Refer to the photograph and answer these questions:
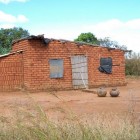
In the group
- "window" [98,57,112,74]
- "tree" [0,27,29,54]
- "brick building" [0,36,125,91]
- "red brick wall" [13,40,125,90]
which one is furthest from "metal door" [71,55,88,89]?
"tree" [0,27,29,54]

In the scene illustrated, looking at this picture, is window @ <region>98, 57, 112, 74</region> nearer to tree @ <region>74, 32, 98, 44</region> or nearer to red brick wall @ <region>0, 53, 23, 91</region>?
red brick wall @ <region>0, 53, 23, 91</region>

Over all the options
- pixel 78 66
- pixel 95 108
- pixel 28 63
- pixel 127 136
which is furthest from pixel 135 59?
pixel 127 136

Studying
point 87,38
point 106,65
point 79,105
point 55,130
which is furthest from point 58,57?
point 87,38

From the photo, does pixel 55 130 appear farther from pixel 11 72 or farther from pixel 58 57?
pixel 58 57

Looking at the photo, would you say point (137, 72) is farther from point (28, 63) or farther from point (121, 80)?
point (28, 63)

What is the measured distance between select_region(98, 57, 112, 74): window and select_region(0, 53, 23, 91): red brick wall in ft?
14.9

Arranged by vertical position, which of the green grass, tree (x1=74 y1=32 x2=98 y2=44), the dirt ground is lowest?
the dirt ground

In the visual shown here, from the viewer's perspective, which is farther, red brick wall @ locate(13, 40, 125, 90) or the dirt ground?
red brick wall @ locate(13, 40, 125, 90)

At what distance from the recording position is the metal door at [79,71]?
69.8 feet

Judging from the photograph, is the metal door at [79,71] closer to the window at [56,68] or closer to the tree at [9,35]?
the window at [56,68]

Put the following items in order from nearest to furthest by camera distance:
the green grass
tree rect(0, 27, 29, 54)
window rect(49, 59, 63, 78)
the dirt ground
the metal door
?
the green grass → the dirt ground → window rect(49, 59, 63, 78) → the metal door → tree rect(0, 27, 29, 54)

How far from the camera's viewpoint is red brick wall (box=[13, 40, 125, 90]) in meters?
20.0

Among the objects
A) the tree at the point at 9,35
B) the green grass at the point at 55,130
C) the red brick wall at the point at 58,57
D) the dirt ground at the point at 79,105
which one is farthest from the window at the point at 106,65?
the tree at the point at 9,35

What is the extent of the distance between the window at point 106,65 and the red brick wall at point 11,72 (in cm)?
454
